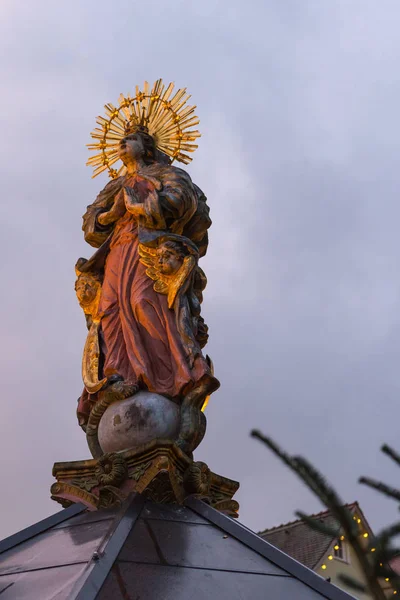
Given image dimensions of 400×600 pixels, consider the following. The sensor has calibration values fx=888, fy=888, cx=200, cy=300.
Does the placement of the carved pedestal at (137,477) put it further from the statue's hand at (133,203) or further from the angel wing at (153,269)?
the statue's hand at (133,203)

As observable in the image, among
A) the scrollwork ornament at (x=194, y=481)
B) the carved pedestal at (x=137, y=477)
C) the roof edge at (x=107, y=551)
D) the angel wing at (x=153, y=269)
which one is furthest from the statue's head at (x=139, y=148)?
the roof edge at (x=107, y=551)

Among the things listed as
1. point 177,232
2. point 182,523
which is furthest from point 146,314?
point 182,523

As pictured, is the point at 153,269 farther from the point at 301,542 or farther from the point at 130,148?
the point at 301,542

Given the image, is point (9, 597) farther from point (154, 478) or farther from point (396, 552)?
point (396, 552)

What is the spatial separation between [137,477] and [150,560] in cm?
130

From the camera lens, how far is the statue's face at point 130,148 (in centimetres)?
957

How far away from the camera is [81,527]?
23.2 ft

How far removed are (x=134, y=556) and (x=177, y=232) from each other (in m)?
3.95

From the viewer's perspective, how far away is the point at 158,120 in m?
10.0

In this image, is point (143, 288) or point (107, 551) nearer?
point (107, 551)

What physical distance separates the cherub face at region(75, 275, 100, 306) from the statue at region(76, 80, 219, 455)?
1 centimetres

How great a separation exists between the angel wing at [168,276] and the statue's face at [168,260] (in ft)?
0.13

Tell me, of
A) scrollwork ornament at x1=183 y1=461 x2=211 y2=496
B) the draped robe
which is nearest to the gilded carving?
scrollwork ornament at x1=183 y1=461 x2=211 y2=496

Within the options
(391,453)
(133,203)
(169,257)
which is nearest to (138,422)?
(169,257)
